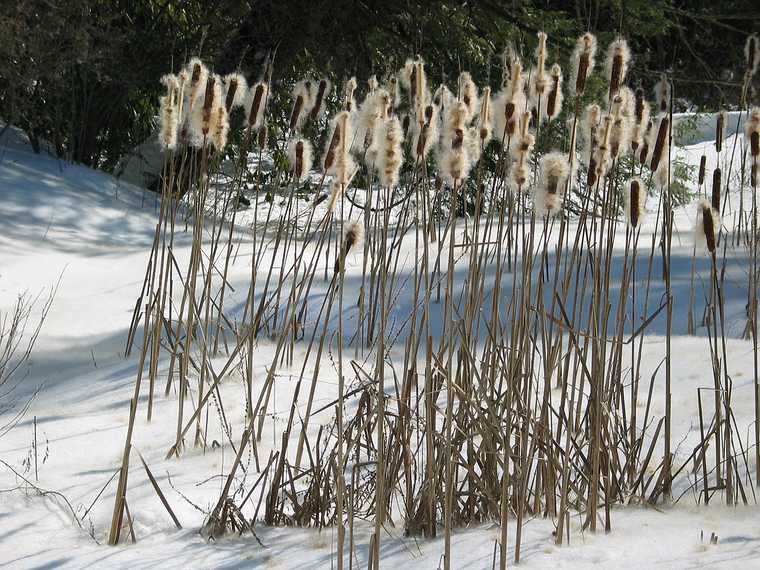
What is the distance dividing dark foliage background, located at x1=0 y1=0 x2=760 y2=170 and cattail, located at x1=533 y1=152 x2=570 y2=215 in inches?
136

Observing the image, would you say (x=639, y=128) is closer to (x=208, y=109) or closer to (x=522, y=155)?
(x=522, y=155)

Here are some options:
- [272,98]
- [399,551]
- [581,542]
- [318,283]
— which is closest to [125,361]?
[318,283]

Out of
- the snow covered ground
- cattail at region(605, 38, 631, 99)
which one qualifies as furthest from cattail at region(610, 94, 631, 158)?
the snow covered ground

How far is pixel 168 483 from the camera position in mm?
1813

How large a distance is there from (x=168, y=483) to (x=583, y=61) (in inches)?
41.5

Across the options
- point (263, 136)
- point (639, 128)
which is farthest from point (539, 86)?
point (263, 136)

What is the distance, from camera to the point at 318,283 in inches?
137

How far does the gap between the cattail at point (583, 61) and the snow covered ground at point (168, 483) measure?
0.71 meters

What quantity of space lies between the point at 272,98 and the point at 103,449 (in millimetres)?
3751

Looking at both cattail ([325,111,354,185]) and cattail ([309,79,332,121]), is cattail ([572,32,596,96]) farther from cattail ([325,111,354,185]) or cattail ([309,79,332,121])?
Result: cattail ([309,79,332,121])

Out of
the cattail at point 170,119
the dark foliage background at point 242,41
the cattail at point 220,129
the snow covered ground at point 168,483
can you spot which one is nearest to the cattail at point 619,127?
the snow covered ground at point 168,483

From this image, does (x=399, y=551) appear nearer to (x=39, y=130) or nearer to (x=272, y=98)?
(x=272, y=98)

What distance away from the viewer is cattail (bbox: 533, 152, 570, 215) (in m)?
1.40

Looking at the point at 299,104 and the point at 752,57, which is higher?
the point at 752,57
